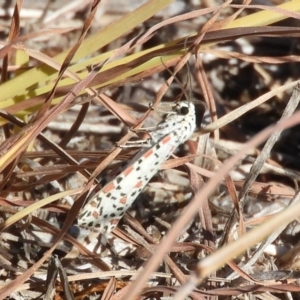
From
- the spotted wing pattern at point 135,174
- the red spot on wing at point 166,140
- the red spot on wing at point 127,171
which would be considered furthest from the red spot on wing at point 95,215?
the red spot on wing at point 166,140

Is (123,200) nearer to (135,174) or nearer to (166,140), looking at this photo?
(135,174)

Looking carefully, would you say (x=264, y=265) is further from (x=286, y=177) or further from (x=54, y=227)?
(x=54, y=227)

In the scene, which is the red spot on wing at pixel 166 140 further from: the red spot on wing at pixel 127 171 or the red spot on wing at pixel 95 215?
the red spot on wing at pixel 95 215

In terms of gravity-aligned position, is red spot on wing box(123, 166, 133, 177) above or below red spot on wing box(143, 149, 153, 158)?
below

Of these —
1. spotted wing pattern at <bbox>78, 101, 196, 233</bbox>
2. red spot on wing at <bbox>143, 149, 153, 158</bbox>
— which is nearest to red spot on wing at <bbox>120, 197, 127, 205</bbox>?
spotted wing pattern at <bbox>78, 101, 196, 233</bbox>

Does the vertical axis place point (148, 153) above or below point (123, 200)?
above

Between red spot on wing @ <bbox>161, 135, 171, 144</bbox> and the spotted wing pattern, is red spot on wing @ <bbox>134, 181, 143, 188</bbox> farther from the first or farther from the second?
red spot on wing @ <bbox>161, 135, 171, 144</bbox>

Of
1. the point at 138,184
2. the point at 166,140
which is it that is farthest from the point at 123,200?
the point at 166,140

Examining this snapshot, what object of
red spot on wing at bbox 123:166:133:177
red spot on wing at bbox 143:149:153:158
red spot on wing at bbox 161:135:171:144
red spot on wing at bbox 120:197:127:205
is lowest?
red spot on wing at bbox 120:197:127:205

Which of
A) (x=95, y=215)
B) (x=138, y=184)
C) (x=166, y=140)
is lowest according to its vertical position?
(x=95, y=215)
